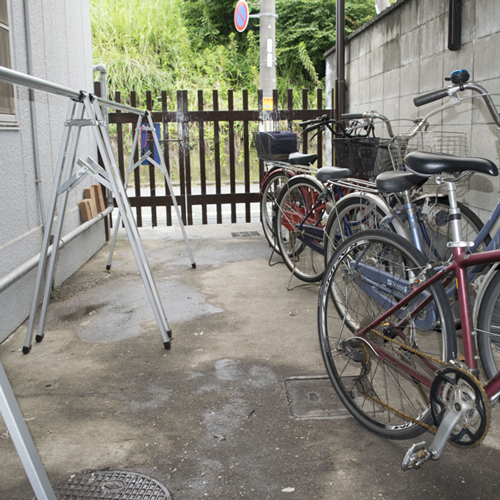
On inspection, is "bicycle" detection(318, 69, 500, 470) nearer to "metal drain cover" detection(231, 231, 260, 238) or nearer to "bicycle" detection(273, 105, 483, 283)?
"bicycle" detection(273, 105, 483, 283)

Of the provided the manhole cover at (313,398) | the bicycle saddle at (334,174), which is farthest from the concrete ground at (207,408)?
the bicycle saddle at (334,174)

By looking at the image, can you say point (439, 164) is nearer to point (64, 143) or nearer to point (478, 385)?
point (478, 385)

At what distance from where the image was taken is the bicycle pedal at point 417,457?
1942 millimetres

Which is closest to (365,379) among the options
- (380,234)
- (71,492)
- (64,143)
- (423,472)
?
(423,472)

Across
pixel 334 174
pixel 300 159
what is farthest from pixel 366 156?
pixel 300 159

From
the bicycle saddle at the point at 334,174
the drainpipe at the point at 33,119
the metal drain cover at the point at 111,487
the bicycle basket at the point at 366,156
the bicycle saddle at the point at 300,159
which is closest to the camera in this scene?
the metal drain cover at the point at 111,487

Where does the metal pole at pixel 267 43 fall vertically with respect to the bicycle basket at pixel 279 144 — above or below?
above

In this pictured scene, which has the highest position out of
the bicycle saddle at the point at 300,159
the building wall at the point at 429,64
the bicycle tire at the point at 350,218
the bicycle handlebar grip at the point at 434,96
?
the building wall at the point at 429,64

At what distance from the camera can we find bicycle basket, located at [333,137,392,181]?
332 cm

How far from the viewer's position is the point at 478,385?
1.85 metres

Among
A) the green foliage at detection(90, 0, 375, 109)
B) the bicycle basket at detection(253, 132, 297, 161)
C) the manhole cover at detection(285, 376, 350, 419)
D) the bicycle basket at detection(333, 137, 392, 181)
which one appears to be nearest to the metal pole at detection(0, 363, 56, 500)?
the manhole cover at detection(285, 376, 350, 419)

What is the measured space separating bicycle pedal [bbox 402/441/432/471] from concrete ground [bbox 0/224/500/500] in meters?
0.16

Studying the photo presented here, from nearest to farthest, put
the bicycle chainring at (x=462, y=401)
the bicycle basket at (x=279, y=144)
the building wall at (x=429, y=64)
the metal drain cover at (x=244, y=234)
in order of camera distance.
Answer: the bicycle chainring at (x=462, y=401) → the building wall at (x=429, y=64) → the bicycle basket at (x=279, y=144) → the metal drain cover at (x=244, y=234)

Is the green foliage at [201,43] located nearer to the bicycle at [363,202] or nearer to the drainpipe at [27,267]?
the drainpipe at [27,267]
